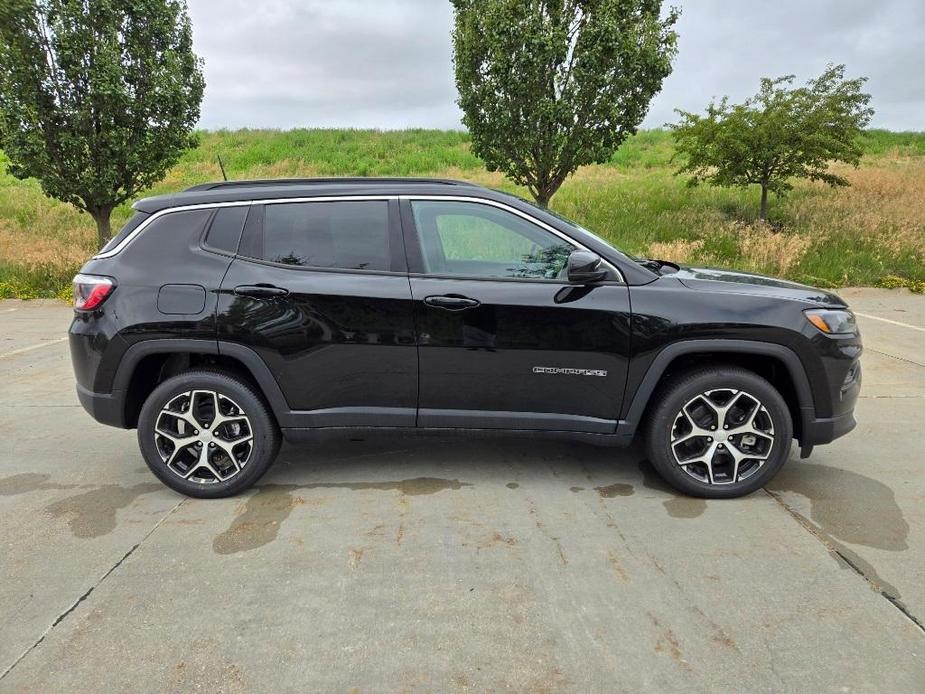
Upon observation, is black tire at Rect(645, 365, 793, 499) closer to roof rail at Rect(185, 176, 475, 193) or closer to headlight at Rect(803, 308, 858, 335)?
headlight at Rect(803, 308, 858, 335)

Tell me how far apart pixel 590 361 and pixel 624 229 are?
12.3m

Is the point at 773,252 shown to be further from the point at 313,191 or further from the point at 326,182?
the point at 313,191

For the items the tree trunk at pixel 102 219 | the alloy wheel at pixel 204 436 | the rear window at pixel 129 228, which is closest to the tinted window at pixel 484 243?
the alloy wheel at pixel 204 436

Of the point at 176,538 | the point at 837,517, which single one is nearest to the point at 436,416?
the point at 176,538

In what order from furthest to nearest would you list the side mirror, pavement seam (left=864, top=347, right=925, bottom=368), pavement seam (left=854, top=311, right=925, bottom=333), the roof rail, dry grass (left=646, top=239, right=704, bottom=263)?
1. dry grass (left=646, top=239, right=704, bottom=263)
2. pavement seam (left=854, top=311, right=925, bottom=333)
3. pavement seam (left=864, top=347, right=925, bottom=368)
4. the roof rail
5. the side mirror

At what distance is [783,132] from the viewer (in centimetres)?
1308

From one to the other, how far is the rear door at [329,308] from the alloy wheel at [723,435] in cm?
152

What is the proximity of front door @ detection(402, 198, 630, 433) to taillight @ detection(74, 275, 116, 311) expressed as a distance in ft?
5.49

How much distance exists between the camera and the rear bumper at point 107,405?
341 centimetres

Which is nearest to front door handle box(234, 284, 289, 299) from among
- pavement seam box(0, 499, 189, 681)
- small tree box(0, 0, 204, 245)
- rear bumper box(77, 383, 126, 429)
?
rear bumper box(77, 383, 126, 429)

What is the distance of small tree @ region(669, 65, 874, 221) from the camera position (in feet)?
43.0

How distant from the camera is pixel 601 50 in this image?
32.6 feet

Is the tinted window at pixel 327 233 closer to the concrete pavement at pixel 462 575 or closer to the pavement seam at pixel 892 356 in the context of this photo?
the concrete pavement at pixel 462 575

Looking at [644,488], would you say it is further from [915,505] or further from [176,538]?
[176,538]
